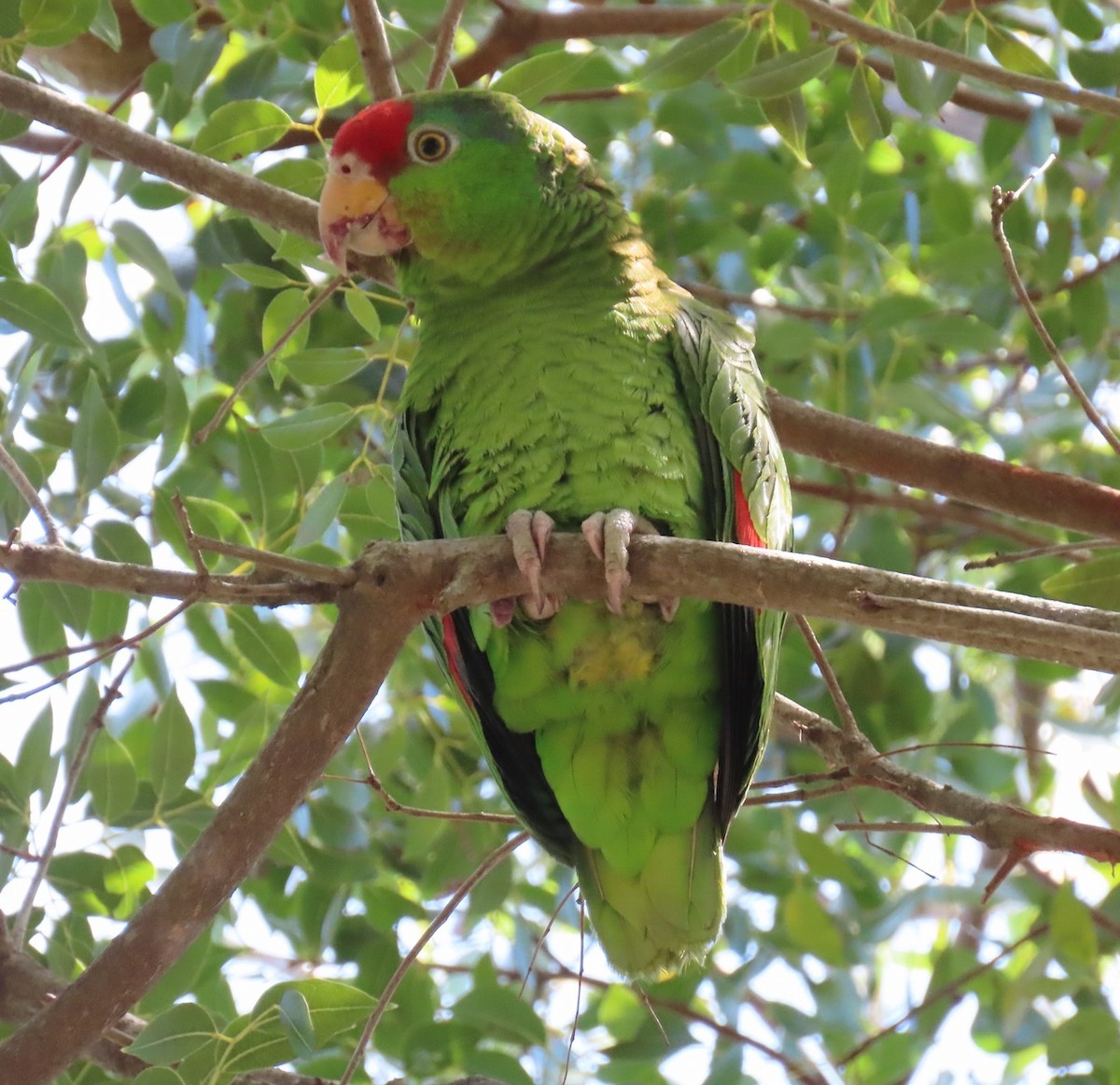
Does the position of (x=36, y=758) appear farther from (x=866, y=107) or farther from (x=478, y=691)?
(x=866, y=107)

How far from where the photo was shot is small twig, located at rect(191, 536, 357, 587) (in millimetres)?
1258

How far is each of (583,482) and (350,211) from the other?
2.22ft

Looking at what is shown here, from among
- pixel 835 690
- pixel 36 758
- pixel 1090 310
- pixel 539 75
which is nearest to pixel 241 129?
pixel 539 75

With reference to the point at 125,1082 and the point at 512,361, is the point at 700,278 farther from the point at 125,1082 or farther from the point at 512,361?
the point at 125,1082

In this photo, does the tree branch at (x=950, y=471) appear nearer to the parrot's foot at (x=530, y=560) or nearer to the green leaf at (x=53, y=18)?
the parrot's foot at (x=530, y=560)

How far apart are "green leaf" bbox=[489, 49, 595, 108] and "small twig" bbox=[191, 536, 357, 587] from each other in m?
1.04

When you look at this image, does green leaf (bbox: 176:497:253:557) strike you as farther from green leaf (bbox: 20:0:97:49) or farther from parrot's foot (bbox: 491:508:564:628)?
green leaf (bbox: 20:0:97:49)

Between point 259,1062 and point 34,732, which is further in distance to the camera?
point 34,732

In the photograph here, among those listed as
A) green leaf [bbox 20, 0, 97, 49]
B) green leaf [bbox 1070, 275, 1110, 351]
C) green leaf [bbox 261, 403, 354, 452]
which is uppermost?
green leaf [bbox 1070, 275, 1110, 351]

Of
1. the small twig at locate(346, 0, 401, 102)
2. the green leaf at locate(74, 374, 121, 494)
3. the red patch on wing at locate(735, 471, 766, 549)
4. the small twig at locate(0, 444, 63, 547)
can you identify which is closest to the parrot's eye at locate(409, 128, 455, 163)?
the small twig at locate(346, 0, 401, 102)

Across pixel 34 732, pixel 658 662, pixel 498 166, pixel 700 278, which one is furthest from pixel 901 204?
pixel 34 732

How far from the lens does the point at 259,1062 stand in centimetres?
154

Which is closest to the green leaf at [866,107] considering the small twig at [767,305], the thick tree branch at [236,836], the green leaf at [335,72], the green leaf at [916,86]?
the green leaf at [916,86]

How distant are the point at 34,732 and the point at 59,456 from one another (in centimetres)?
64
